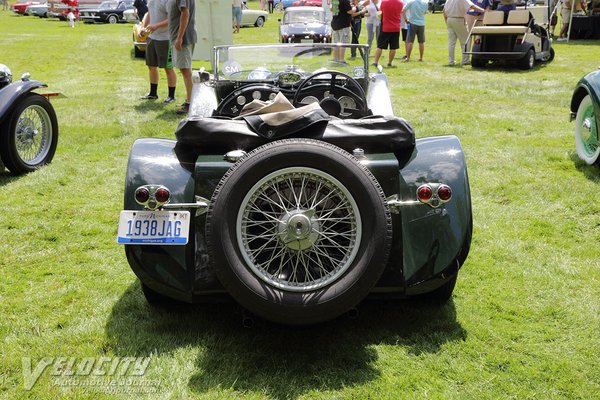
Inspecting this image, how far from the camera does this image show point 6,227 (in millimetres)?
5121

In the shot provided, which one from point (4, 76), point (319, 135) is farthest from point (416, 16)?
point (319, 135)

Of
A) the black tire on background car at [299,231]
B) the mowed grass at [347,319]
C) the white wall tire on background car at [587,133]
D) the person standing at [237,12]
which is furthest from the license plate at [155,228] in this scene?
the person standing at [237,12]

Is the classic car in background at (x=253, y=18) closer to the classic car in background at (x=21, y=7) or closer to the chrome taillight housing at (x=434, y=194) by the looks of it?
the classic car in background at (x=21, y=7)

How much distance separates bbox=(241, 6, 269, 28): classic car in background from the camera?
2955 centimetres

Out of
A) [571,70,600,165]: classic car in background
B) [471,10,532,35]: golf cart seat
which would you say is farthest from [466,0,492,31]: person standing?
[571,70,600,165]: classic car in background

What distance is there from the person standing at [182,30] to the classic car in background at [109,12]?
2712 cm

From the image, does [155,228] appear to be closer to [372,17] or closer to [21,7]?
[372,17]

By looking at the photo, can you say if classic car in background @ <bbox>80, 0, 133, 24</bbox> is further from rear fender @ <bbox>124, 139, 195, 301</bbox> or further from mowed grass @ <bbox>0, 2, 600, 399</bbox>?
rear fender @ <bbox>124, 139, 195, 301</bbox>

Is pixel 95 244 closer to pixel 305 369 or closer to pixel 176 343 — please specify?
pixel 176 343

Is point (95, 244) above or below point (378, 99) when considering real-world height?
below

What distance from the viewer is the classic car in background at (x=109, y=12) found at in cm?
3375

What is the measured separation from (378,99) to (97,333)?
126 inches

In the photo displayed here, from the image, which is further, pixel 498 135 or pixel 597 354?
pixel 498 135

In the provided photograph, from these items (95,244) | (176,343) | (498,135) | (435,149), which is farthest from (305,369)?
(498,135)
